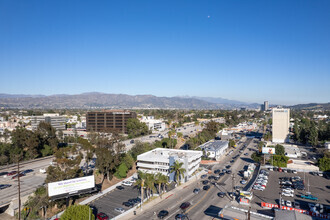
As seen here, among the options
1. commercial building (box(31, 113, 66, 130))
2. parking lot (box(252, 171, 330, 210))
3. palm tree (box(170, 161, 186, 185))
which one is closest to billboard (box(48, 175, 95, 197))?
palm tree (box(170, 161, 186, 185))

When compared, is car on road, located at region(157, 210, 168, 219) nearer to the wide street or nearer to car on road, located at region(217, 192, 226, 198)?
the wide street


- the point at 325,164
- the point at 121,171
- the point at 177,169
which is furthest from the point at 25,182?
the point at 325,164

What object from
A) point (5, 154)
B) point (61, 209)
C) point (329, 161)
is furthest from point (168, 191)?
point (5, 154)

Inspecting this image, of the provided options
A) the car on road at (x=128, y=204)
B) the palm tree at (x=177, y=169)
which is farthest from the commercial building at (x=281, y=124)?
the car on road at (x=128, y=204)

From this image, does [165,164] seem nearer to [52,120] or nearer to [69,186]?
[69,186]

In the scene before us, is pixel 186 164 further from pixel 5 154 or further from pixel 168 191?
pixel 5 154

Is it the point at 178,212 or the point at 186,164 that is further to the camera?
the point at 186,164

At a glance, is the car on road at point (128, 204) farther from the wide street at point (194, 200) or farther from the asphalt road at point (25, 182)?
the asphalt road at point (25, 182)
